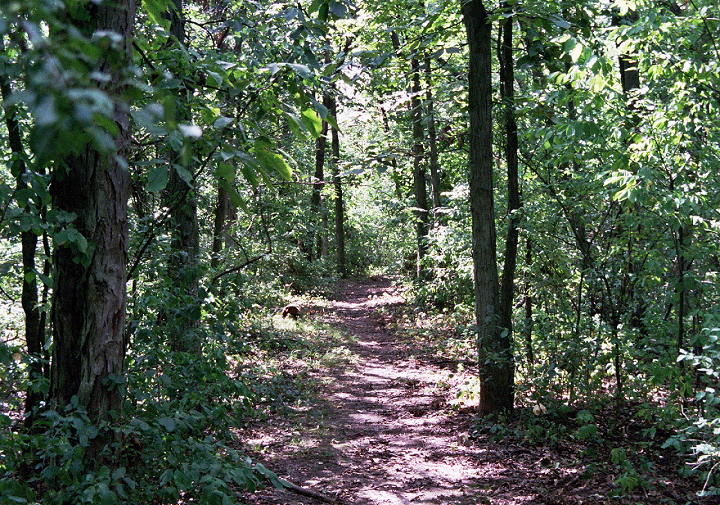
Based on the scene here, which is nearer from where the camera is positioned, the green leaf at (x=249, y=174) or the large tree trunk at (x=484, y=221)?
the green leaf at (x=249, y=174)

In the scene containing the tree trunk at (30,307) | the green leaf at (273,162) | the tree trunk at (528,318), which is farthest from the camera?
the tree trunk at (528,318)

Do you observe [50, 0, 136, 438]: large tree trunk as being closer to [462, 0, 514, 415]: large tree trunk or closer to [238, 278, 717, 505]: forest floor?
[238, 278, 717, 505]: forest floor

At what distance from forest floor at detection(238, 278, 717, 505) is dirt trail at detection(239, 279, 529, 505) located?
11mm

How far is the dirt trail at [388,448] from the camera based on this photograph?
4.80 m

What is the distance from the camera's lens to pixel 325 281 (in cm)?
1955

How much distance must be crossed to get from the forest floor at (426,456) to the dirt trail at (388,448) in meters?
0.01

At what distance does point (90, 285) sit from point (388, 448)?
13.7ft

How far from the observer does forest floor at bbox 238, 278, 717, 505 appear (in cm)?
457

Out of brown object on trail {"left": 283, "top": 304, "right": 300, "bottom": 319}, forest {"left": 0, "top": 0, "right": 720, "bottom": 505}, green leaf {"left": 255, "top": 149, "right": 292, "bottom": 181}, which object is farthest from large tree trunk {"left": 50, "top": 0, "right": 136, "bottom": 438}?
brown object on trail {"left": 283, "top": 304, "right": 300, "bottom": 319}

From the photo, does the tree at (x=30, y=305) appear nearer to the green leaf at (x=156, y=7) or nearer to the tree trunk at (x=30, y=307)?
the tree trunk at (x=30, y=307)

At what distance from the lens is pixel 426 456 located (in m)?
5.68

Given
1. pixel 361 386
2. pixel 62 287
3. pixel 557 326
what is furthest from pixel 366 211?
pixel 62 287

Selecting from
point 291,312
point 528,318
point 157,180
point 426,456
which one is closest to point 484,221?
point 528,318

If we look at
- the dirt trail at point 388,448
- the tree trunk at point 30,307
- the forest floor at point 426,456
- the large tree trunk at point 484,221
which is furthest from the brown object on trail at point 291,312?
the tree trunk at point 30,307
